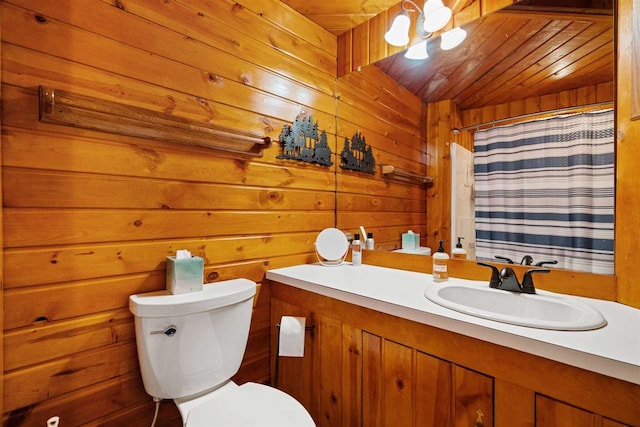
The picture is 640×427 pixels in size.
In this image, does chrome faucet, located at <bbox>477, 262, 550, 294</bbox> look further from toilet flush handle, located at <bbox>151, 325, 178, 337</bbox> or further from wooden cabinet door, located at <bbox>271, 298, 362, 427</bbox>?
toilet flush handle, located at <bbox>151, 325, 178, 337</bbox>

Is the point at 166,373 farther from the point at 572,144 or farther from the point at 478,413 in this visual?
the point at 572,144

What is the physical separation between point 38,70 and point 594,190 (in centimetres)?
193

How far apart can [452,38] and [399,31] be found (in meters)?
0.27

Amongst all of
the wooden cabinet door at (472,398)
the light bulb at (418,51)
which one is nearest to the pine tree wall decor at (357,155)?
the light bulb at (418,51)

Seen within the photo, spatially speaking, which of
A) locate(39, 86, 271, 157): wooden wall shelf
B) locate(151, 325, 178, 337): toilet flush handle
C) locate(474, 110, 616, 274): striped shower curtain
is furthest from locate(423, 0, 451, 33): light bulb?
locate(151, 325, 178, 337): toilet flush handle

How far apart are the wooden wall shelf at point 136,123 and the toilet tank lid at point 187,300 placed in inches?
23.7

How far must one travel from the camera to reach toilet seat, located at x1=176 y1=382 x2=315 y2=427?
0.92m

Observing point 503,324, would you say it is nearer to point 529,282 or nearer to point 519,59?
point 529,282

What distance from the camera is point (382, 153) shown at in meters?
1.81

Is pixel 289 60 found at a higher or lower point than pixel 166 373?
higher

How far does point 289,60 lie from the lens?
1630 mm

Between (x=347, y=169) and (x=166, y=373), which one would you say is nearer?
(x=166, y=373)

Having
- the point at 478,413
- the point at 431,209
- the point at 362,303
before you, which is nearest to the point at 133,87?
the point at 362,303

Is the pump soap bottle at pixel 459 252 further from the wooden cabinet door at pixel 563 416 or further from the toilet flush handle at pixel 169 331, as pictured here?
the toilet flush handle at pixel 169 331
